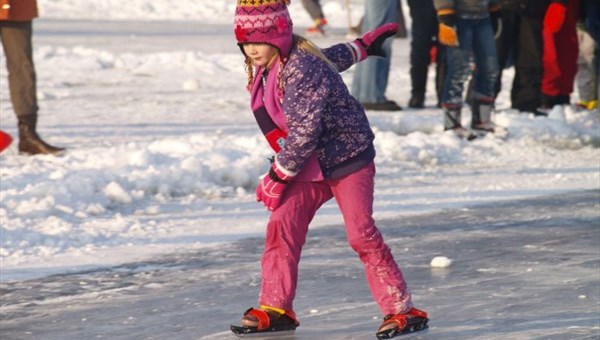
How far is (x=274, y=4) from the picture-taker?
17.1ft

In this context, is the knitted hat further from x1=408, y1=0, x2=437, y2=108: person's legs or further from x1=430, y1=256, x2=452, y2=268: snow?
x1=408, y1=0, x2=437, y2=108: person's legs

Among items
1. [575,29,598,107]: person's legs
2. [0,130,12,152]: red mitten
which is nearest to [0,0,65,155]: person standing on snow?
[0,130,12,152]: red mitten

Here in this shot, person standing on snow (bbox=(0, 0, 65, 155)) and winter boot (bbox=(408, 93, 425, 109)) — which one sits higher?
person standing on snow (bbox=(0, 0, 65, 155))

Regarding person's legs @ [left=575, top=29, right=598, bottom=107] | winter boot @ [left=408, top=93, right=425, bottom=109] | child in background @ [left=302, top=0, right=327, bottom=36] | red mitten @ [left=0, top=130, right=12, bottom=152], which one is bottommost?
child in background @ [left=302, top=0, right=327, bottom=36]

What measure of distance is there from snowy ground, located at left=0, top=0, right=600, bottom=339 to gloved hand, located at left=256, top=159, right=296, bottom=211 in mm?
648

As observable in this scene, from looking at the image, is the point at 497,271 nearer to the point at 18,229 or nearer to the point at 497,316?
the point at 497,316

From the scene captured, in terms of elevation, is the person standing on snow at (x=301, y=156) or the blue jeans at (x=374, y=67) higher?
the person standing on snow at (x=301, y=156)

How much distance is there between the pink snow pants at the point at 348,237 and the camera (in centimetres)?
533

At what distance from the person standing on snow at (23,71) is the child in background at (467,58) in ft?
9.93

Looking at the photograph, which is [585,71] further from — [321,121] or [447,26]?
[321,121]

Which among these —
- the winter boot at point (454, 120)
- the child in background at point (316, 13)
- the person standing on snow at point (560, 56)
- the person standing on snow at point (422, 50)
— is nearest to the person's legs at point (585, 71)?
the person standing on snow at point (560, 56)

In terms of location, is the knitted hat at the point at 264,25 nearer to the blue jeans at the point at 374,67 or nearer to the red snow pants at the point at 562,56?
the blue jeans at the point at 374,67

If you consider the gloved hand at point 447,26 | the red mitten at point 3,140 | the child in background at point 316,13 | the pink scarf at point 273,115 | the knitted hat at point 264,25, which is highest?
the knitted hat at point 264,25

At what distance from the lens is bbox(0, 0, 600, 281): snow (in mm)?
7605
